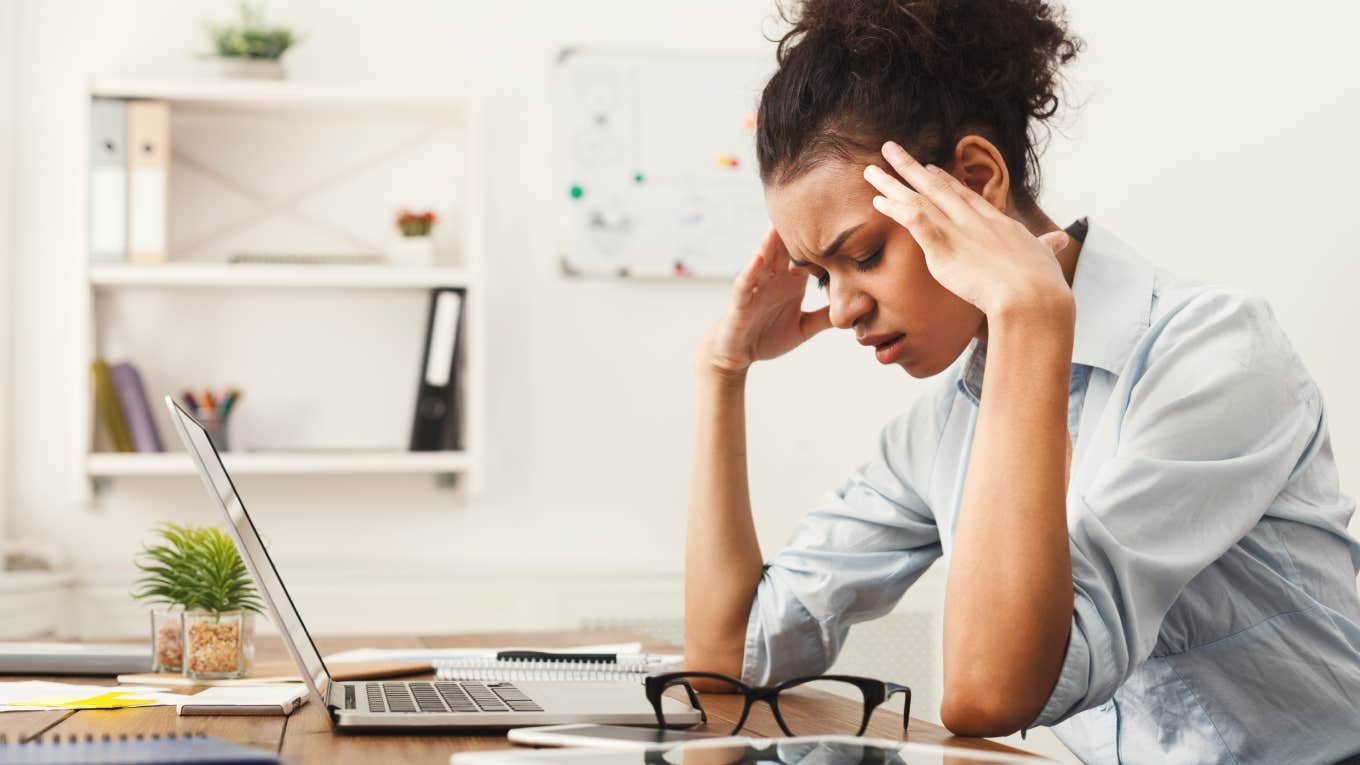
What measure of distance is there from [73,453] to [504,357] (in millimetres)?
817

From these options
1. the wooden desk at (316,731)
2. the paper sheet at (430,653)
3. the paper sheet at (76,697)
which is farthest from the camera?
the paper sheet at (430,653)

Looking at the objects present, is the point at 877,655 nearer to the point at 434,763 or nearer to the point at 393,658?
the point at 393,658

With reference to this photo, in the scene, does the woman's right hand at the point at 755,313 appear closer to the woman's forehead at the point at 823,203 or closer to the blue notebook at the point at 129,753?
the woman's forehead at the point at 823,203

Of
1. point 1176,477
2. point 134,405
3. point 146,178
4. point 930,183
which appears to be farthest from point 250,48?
point 1176,477

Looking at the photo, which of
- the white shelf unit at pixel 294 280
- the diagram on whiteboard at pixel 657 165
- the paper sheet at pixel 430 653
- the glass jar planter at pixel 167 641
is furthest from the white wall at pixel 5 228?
the glass jar planter at pixel 167 641

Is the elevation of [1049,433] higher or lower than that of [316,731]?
higher

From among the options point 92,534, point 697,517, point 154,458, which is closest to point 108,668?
point 697,517

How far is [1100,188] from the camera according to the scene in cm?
211

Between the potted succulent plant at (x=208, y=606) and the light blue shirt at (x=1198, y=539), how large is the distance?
68cm

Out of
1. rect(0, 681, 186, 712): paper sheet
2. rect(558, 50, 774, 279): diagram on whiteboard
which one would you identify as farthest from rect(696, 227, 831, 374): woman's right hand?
rect(558, 50, 774, 279): diagram on whiteboard

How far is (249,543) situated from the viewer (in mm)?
852

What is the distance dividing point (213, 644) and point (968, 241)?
2.42 ft

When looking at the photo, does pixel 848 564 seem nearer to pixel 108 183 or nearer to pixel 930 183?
pixel 930 183

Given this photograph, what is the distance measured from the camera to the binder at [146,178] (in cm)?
241
